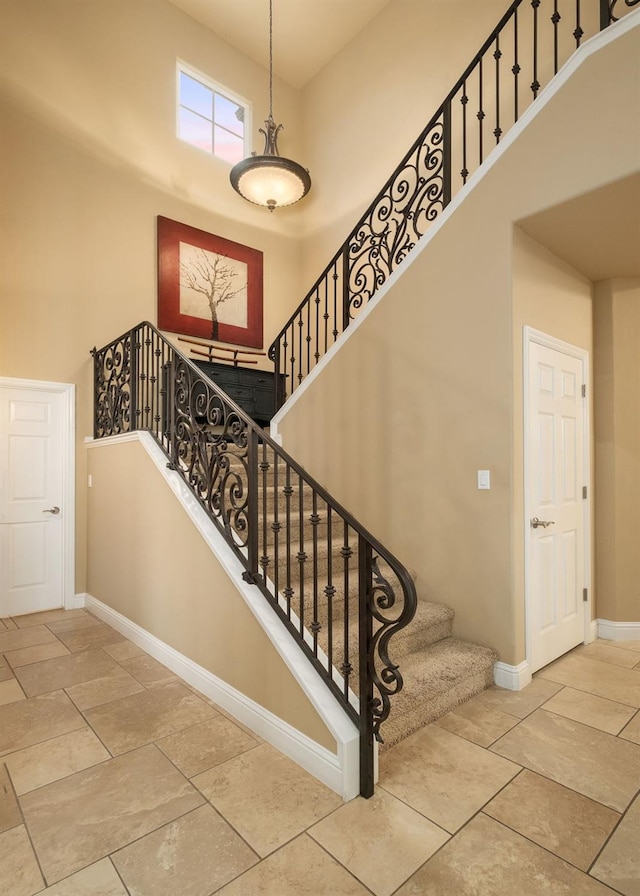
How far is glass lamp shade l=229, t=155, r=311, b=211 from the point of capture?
15.2ft

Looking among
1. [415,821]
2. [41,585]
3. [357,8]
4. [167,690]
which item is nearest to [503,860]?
[415,821]

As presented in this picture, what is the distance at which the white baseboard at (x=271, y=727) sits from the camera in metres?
2.00

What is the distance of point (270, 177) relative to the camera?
477cm

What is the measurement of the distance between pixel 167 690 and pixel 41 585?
2417 mm

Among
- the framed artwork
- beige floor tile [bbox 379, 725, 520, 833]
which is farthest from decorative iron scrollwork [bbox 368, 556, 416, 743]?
the framed artwork

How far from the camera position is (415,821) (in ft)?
6.09

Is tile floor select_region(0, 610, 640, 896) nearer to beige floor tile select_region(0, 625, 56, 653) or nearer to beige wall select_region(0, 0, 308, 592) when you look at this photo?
beige floor tile select_region(0, 625, 56, 653)

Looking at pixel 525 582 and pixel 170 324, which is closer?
pixel 525 582

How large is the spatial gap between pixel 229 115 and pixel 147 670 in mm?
6526

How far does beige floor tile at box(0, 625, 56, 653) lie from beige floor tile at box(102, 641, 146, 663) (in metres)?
0.58

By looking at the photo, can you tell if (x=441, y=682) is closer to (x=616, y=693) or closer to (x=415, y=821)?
(x=415, y=821)

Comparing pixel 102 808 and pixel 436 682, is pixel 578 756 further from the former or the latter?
pixel 102 808

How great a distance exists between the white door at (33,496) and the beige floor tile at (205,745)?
9.45ft

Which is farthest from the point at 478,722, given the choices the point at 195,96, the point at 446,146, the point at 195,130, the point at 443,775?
the point at 195,96
